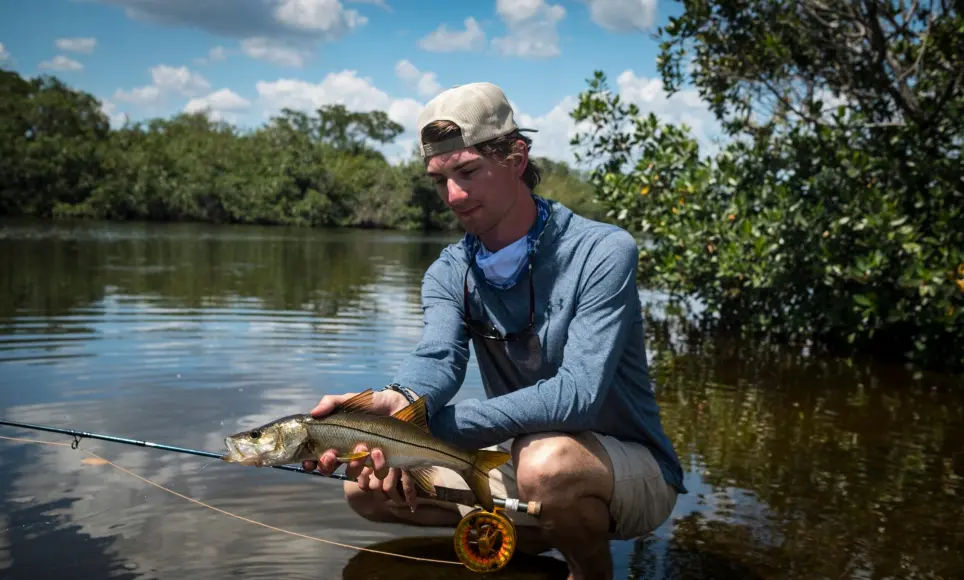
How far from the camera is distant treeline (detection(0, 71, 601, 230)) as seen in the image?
58.7m

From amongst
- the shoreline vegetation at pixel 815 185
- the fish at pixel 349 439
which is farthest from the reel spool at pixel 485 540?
the shoreline vegetation at pixel 815 185

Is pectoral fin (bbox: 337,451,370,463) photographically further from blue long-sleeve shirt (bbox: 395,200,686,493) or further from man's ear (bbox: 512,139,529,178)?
man's ear (bbox: 512,139,529,178)

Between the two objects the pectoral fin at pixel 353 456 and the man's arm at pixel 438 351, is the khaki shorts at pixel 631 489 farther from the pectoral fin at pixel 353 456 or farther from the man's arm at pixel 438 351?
the pectoral fin at pixel 353 456

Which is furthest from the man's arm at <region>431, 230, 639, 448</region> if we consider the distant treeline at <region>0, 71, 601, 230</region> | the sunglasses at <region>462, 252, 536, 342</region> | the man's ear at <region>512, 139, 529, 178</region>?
the distant treeline at <region>0, 71, 601, 230</region>

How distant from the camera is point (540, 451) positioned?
3088 millimetres

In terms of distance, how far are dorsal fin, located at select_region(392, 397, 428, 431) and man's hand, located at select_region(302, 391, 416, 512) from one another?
0.07 meters

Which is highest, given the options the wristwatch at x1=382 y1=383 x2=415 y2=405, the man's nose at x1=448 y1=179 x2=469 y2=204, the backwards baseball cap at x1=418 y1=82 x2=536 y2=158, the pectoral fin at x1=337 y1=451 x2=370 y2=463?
the backwards baseball cap at x1=418 y1=82 x2=536 y2=158

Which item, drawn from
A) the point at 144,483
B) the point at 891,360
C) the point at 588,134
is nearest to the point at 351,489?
the point at 144,483

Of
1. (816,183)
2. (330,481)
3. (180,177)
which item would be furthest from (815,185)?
(180,177)

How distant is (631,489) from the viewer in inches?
127

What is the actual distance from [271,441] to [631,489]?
4.33 ft

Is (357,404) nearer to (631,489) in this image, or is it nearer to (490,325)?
(490,325)

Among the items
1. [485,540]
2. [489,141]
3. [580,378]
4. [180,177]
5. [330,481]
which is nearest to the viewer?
[580,378]

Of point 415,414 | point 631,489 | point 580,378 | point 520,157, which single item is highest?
point 520,157
